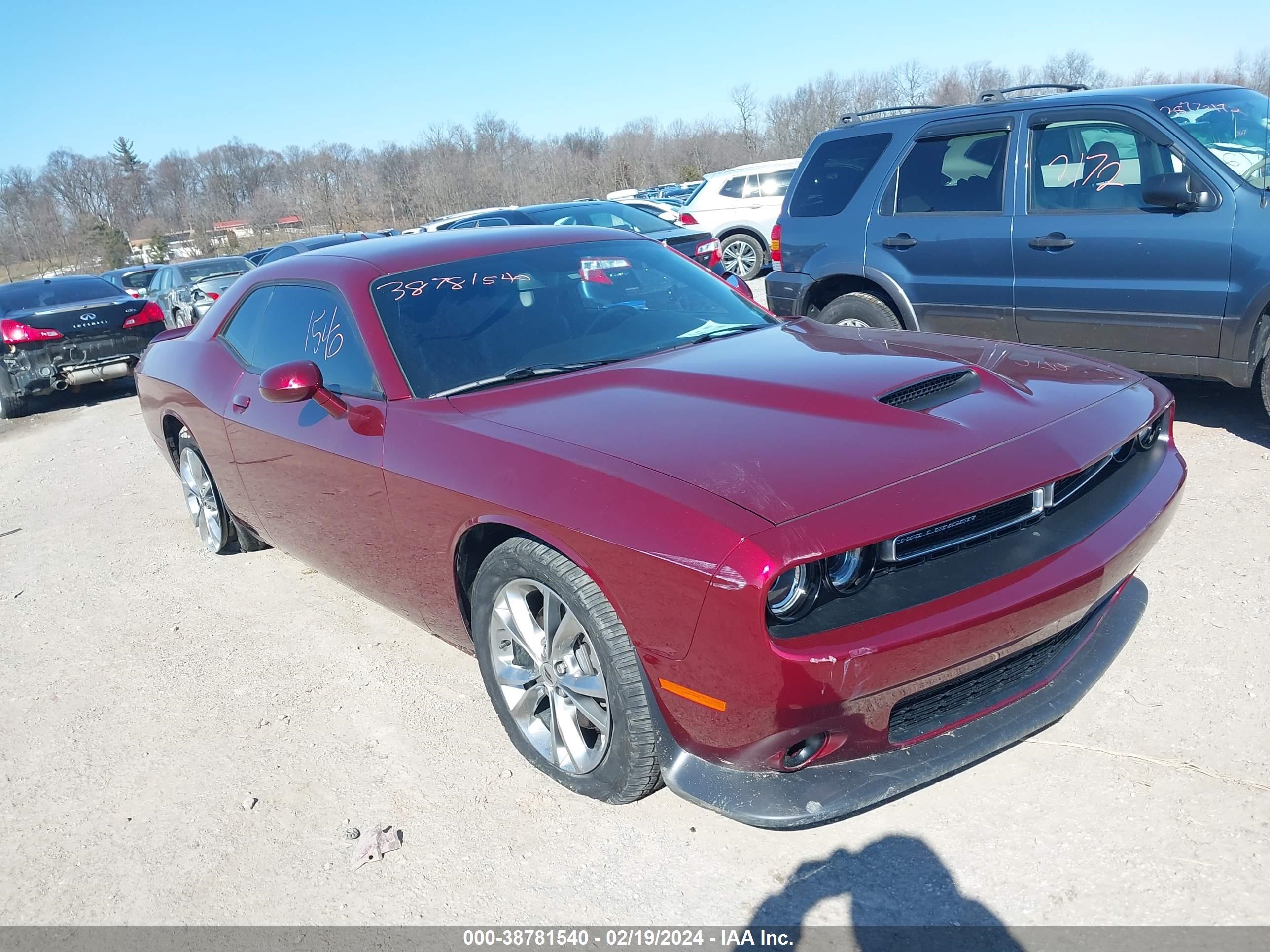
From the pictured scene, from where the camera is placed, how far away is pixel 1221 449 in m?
5.09

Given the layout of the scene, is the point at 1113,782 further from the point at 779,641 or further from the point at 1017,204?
the point at 1017,204

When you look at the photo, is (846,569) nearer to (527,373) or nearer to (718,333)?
(527,373)

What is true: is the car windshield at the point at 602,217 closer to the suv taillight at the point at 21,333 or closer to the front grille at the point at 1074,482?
the suv taillight at the point at 21,333

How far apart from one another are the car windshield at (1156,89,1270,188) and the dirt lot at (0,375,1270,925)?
1.66m

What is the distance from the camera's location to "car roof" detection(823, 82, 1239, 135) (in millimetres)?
5320

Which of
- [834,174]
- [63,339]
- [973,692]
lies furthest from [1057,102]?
[63,339]

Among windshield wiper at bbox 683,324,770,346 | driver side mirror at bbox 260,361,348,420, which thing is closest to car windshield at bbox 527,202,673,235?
windshield wiper at bbox 683,324,770,346

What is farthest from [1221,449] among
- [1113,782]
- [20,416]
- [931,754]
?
[20,416]

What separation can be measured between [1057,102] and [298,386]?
457cm

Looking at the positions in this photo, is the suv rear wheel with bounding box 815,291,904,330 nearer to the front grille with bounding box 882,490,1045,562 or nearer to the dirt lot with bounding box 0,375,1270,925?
the dirt lot with bounding box 0,375,1270,925

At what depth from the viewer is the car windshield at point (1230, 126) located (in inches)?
196

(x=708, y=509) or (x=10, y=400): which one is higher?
(x=708, y=509)

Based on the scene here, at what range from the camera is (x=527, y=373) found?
3.38m

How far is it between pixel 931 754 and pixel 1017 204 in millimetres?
4266
